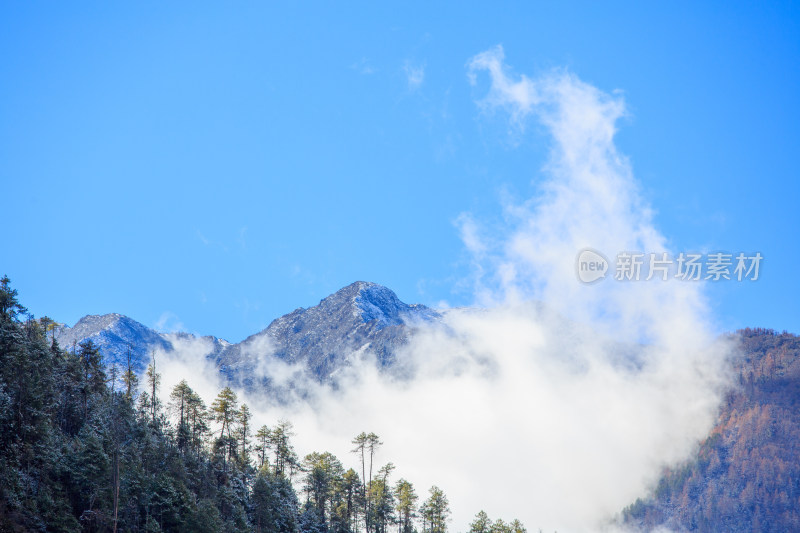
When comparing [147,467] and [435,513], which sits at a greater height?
[147,467]

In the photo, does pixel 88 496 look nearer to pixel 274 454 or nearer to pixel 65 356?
pixel 65 356

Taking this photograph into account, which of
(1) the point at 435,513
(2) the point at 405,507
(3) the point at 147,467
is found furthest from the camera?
(1) the point at 435,513

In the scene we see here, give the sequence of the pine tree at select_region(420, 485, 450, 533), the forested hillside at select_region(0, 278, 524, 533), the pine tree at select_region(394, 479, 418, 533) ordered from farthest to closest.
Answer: the pine tree at select_region(420, 485, 450, 533), the pine tree at select_region(394, 479, 418, 533), the forested hillside at select_region(0, 278, 524, 533)

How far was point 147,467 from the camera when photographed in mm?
79188

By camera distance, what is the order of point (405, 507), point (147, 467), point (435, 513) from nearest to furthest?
1. point (147, 467)
2. point (405, 507)
3. point (435, 513)

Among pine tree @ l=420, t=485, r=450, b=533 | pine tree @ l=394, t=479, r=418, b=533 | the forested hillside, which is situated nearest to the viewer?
the forested hillside

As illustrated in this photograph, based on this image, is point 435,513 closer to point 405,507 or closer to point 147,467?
point 405,507

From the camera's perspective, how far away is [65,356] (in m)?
89.2

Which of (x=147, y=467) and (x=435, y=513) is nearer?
(x=147, y=467)

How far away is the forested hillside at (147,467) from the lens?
206 feet

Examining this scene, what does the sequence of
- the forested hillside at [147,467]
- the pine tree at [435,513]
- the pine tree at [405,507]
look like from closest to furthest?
1. the forested hillside at [147,467]
2. the pine tree at [405,507]
3. the pine tree at [435,513]

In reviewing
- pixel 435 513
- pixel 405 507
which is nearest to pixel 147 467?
pixel 405 507

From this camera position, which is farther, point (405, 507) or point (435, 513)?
point (435, 513)

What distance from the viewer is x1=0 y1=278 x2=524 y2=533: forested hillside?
206 ft
